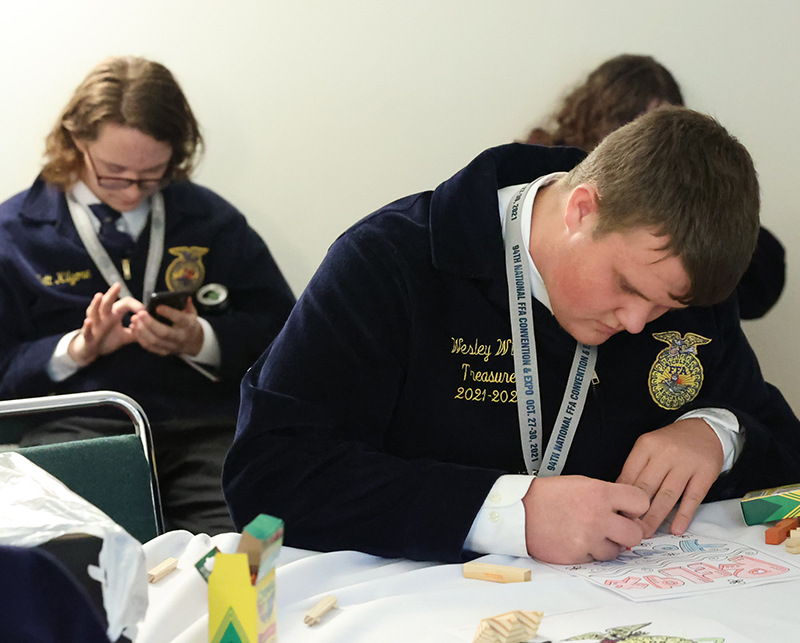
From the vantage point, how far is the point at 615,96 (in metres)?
2.61

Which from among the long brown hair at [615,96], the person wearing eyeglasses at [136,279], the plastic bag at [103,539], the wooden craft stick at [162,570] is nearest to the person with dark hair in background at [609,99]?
the long brown hair at [615,96]

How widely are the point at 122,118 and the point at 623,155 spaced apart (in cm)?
172

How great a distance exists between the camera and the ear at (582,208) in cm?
124

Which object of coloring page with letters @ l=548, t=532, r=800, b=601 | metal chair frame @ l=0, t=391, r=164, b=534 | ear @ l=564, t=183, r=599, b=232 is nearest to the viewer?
coloring page with letters @ l=548, t=532, r=800, b=601

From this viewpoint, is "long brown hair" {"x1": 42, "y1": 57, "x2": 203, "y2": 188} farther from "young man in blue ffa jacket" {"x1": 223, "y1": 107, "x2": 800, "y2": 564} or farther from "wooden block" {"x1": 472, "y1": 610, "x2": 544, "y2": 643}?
"wooden block" {"x1": 472, "y1": 610, "x2": 544, "y2": 643}

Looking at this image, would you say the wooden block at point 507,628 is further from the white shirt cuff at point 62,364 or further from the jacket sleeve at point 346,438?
the white shirt cuff at point 62,364

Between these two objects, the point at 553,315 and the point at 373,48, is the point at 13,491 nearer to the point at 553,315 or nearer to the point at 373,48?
the point at 553,315

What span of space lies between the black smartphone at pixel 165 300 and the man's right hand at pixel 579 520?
1.49 meters

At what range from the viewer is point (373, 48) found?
2.67 metres

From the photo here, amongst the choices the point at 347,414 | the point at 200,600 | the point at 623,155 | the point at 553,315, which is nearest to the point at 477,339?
the point at 553,315

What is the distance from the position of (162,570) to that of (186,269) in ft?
5.19

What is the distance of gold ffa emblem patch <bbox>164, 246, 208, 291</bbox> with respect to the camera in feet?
8.16

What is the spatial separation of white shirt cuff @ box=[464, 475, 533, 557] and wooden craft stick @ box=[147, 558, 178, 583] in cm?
39

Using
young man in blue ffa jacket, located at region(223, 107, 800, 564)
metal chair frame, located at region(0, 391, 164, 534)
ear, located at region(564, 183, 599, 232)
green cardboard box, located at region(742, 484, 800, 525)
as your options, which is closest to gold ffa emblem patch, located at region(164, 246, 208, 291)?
metal chair frame, located at region(0, 391, 164, 534)
